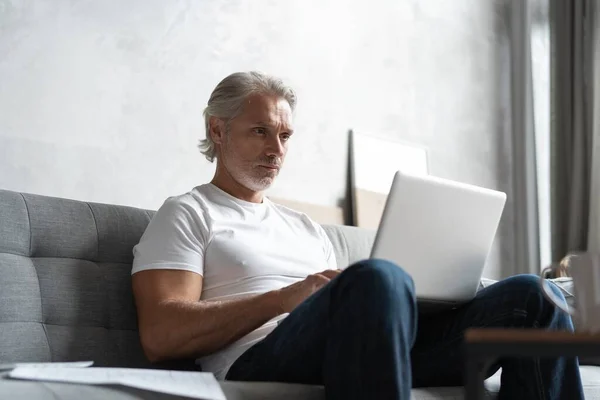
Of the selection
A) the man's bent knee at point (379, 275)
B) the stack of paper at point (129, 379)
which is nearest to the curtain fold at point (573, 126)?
the man's bent knee at point (379, 275)

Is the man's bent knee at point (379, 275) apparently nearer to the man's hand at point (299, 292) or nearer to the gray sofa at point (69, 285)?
the man's hand at point (299, 292)

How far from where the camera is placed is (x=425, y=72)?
410cm

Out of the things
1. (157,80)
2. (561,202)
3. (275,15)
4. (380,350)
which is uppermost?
(275,15)

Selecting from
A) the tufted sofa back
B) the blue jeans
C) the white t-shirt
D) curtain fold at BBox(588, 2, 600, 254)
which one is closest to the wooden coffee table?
the blue jeans

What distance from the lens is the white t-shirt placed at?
1.87 meters

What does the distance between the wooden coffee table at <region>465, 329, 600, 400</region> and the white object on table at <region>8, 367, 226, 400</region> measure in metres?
0.52

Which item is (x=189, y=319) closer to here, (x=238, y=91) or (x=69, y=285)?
(x=69, y=285)

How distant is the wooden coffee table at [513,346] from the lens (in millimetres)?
958

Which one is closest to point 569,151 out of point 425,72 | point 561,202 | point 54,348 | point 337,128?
point 561,202

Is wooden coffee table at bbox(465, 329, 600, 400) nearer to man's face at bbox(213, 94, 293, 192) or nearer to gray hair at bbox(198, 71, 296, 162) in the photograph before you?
man's face at bbox(213, 94, 293, 192)

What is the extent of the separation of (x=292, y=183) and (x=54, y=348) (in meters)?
1.71

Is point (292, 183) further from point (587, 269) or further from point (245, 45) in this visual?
point (587, 269)

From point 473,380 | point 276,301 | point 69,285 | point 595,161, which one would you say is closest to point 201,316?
point 276,301

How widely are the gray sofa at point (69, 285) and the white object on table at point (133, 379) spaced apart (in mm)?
388
